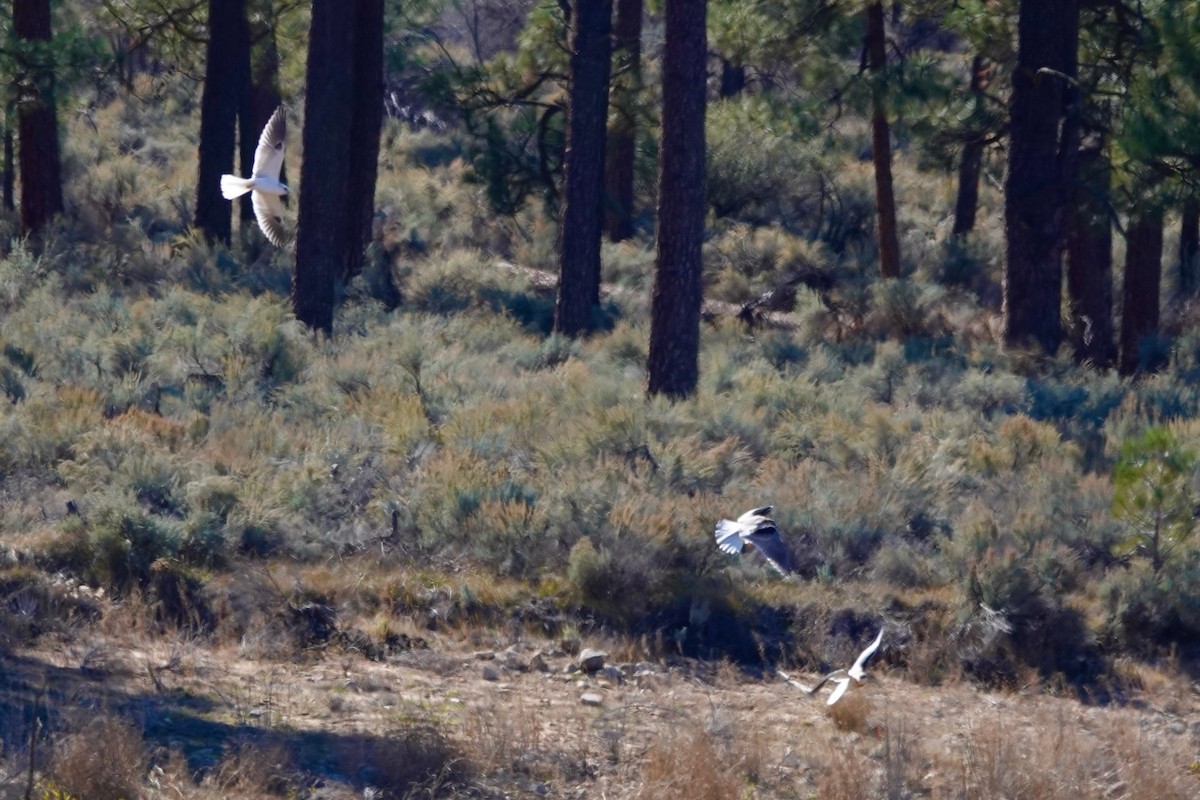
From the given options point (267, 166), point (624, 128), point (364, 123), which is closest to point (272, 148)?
point (267, 166)

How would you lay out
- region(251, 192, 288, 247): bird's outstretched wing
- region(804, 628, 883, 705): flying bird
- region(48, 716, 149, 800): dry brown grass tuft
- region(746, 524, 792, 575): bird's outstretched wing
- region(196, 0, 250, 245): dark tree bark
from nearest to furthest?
region(48, 716, 149, 800): dry brown grass tuft
region(804, 628, 883, 705): flying bird
region(746, 524, 792, 575): bird's outstretched wing
region(251, 192, 288, 247): bird's outstretched wing
region(196, 0, 250, 245): dark tree bark

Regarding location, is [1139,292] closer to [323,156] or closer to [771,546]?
[323,156]

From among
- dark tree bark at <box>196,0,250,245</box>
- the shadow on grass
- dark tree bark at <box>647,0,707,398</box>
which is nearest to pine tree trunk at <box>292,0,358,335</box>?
dark tree bark at <box>196,0,250,245</box>

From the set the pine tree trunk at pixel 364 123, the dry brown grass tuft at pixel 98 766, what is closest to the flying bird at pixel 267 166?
the pine tree trunk at pixel 364 123

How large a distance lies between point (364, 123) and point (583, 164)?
4001mm

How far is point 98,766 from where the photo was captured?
5258 mm

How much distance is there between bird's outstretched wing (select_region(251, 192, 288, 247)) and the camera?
13.2 m

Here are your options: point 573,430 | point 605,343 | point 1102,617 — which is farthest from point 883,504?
point 605,343

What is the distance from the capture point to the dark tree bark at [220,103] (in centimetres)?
1892

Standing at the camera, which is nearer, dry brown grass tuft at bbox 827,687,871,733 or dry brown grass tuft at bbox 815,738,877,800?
dry brown grass tuft at bbox 815,738,877,800

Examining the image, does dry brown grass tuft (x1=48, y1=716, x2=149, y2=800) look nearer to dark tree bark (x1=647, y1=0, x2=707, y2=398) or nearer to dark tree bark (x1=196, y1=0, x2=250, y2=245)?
dark tree bark (x1=647, y1=0, x2=707, y2=398)

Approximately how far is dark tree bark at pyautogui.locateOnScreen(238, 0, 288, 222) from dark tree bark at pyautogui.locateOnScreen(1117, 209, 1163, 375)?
1092 centimetres

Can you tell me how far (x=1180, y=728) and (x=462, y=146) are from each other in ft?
88.9

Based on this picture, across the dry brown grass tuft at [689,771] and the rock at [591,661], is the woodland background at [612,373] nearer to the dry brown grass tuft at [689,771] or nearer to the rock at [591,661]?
the rock at [591,661]
